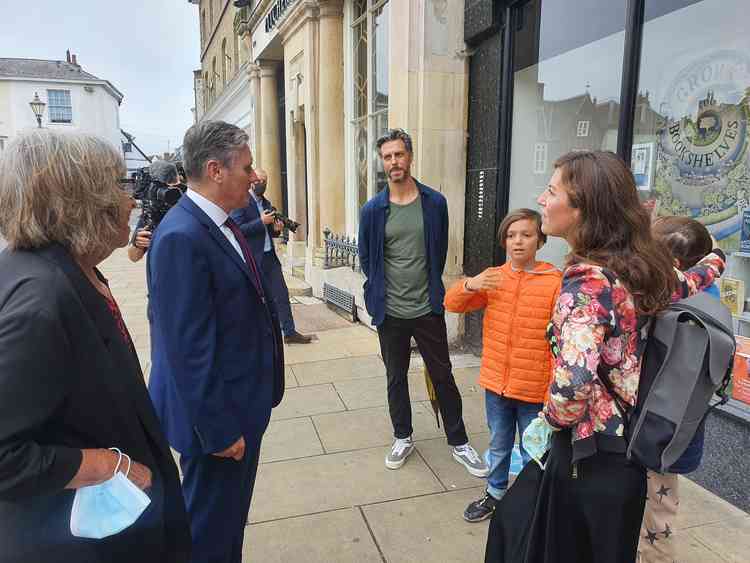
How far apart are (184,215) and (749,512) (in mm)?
3269

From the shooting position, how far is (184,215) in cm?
194

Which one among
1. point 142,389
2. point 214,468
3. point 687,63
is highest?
point 687,63

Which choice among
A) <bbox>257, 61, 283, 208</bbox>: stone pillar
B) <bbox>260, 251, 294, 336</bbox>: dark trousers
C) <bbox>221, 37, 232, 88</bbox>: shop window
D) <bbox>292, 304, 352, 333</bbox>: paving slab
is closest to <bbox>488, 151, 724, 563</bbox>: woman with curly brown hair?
<bbox>260, 251, 294, 336</bbox>: dark trousers

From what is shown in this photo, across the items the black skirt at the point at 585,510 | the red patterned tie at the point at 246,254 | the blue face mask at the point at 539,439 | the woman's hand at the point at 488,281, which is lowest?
the black skirt at the point at 585,510

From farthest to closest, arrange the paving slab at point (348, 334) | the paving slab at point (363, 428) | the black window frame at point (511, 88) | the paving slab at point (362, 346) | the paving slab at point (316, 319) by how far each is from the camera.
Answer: the paving slab at point (316, 319), the paving slab at point (348, 334), the paving slab at point (362, 346), the paving slab at point (363, 428), the black window frame at point (511, 88)

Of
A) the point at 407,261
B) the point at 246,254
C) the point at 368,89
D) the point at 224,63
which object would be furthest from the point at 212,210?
the point at 224,63

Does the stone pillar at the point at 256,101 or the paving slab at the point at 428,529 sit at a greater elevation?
the stone pillar at the point at 256,101

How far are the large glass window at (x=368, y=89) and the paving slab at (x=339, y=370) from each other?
8.56ft

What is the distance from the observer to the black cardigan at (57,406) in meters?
1.14

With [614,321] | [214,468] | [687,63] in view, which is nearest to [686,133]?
[687,63]

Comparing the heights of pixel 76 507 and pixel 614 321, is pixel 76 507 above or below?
below

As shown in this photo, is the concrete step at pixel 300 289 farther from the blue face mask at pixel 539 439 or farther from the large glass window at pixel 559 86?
the blue face mask at pixel 539 439

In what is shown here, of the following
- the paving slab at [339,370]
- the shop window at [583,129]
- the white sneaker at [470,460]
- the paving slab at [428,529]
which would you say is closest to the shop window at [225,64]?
the paving slab at [339,370]

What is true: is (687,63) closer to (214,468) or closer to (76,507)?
(214,468)
